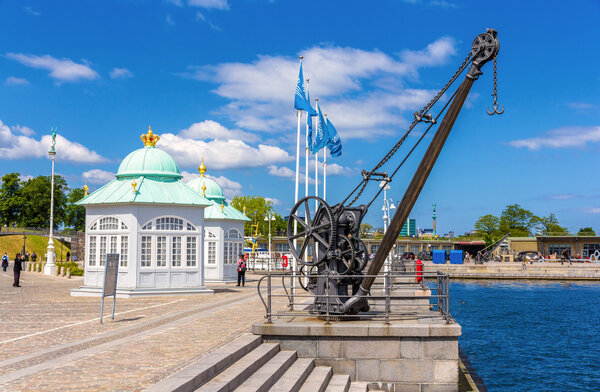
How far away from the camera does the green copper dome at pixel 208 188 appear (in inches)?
1441

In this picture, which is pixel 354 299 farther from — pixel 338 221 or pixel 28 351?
pixel 28 351

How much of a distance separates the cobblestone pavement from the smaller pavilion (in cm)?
923

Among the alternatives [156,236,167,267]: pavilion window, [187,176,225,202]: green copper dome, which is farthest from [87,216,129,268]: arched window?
[187,176,225,202]: green copper dome

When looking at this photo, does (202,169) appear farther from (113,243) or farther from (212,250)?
(113,243)

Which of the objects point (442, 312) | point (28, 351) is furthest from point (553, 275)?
point (28, 351)

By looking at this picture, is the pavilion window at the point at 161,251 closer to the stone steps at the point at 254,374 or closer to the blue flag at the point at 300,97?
the blue flag at the point at 300,97

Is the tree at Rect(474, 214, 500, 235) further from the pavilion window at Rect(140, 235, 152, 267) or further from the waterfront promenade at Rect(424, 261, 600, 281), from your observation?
the pavilion window at Rect(140, 235, 152, 267)

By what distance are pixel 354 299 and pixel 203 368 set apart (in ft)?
16.4

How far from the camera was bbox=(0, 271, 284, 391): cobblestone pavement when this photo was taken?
9055 millimetres

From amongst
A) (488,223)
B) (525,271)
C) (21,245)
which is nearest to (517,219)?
(488,223)

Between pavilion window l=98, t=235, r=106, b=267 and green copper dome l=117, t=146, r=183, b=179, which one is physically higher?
green copper dome l=117, t=146, r=183, b=179

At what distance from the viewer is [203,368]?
8953 millimetres

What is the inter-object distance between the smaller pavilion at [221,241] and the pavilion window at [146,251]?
811 cm

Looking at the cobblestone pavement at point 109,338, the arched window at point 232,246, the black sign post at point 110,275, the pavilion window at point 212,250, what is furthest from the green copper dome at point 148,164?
the black sign post at point 110,275
